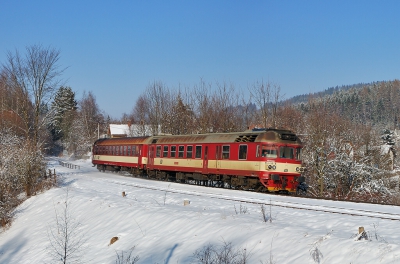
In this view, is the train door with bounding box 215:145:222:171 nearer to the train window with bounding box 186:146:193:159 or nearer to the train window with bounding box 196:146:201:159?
the train window with bounding box 196:146:201:159

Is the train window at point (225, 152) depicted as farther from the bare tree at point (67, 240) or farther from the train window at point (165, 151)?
the bare tree at point (67, 240)

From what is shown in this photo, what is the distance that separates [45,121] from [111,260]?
20311 millimetres

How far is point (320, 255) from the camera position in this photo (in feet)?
27.2

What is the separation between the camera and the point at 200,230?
11.3m

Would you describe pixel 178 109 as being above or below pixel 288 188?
above

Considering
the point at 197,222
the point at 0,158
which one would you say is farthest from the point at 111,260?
the point at 0,158

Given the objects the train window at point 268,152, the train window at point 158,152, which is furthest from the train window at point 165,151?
the train window at point 268,152

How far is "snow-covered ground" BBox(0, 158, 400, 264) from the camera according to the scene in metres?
8.65

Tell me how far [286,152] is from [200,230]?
10.3 metres

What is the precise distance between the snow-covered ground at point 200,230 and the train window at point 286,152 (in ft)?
9.09

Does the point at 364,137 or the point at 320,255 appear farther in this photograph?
the point at 364,137

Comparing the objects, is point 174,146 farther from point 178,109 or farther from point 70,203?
point 178,109

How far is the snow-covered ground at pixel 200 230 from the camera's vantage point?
8648 mm

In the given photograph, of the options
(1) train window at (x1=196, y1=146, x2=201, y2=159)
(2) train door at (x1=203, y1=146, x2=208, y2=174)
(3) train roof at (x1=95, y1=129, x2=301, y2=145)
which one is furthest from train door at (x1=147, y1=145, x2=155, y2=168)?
(2) train door at (x1=203, y1=146, x2=208, y2=174)
